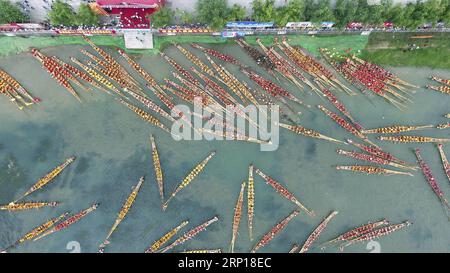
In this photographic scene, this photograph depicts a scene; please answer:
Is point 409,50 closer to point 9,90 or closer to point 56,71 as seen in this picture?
point 56,71

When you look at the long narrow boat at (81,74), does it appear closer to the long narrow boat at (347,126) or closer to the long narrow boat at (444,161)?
the long narrow boat at (347,126)

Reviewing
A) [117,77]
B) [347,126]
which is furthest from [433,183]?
[117,77]

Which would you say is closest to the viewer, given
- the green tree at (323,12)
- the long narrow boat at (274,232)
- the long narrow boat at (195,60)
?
the green tree at (323,12)

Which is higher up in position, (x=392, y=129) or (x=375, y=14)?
(x=375, y=14)

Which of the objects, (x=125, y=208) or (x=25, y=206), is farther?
(x=125, y=208)

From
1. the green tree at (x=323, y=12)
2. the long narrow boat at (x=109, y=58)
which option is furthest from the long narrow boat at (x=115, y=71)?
the green tree at (x=323, y=12)

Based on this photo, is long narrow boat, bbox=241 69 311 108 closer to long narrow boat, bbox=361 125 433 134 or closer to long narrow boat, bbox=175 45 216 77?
long narrow boat, bbox=175 45 216 77

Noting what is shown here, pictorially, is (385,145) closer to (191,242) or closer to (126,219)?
(191,242)
